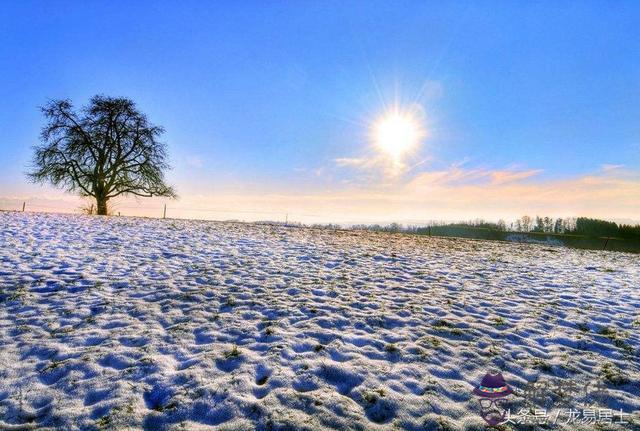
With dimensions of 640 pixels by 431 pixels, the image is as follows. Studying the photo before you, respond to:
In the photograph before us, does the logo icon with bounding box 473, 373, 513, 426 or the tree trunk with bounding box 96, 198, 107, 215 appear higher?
the tree trunk with bounding box 96, 198, 107, 215

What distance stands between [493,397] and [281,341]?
10.1ft

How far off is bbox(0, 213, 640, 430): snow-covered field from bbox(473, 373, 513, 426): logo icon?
0.38ft

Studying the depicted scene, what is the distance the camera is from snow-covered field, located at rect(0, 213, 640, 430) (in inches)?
140

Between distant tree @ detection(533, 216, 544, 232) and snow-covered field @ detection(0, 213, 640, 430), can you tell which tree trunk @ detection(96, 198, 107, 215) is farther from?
distant tree @ detection(533, 216, 544, 232)

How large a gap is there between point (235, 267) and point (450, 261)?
27.7 feet

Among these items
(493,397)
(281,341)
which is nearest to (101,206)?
(281,341)

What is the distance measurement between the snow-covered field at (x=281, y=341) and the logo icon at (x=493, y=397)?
0.12 metres

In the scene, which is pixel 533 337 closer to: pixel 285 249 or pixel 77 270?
pixel 285 249

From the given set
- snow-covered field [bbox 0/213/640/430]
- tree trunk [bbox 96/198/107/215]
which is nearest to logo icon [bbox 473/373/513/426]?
snow-covered field [bbox 0/213/640/430]

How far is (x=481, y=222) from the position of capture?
118375 mm

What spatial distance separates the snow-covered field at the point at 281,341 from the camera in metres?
3.55

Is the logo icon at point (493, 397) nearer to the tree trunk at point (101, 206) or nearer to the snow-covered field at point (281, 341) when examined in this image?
the snow-covered field at point (281, 341)

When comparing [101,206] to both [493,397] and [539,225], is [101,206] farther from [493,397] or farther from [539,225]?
[539,225]

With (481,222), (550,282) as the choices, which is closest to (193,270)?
(550,282)
